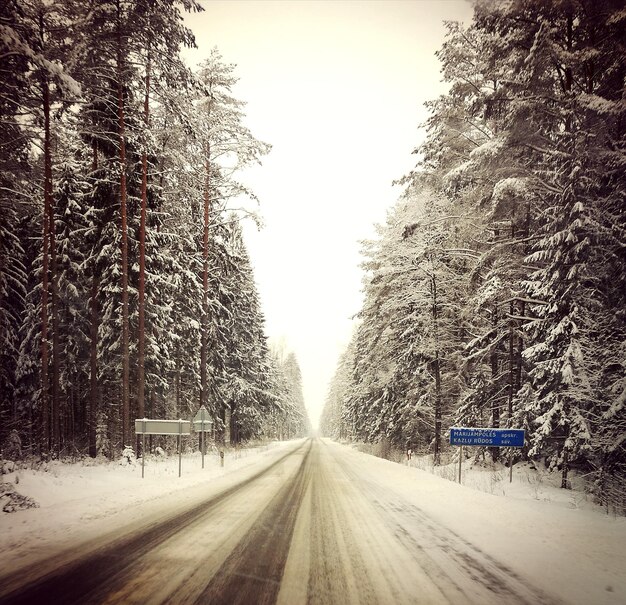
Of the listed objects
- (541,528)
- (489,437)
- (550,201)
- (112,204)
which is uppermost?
(112,204)

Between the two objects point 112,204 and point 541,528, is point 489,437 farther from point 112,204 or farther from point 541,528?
point 112,204

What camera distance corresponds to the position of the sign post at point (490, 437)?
37.3 ft

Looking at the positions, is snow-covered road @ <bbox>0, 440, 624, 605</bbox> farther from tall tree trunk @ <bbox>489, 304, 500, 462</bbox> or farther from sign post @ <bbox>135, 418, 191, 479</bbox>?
tall tree trunk @ <bbox>489, 304, 500, 462</bbox>

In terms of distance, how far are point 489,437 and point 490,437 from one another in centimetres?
3

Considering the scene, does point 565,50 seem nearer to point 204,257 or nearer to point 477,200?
point 477,200

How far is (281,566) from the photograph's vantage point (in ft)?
16.4

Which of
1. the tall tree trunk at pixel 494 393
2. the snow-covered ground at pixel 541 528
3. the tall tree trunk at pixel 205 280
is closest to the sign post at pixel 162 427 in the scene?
the tall tree trunk at pixel 205 280

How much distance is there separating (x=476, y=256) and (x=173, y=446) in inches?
870

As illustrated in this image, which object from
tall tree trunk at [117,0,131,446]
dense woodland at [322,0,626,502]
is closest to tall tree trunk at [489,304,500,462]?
dense woodland at [322,0,626,502]

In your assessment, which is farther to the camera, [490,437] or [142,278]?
[142,278]

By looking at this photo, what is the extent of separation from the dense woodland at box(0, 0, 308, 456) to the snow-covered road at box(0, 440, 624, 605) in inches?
369

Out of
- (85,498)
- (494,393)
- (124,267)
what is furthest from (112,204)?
(494,393)

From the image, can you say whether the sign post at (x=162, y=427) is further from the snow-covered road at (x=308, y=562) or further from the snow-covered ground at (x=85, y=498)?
the snow-covered road at (x=308, y=562)

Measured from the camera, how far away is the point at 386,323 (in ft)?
77.3
